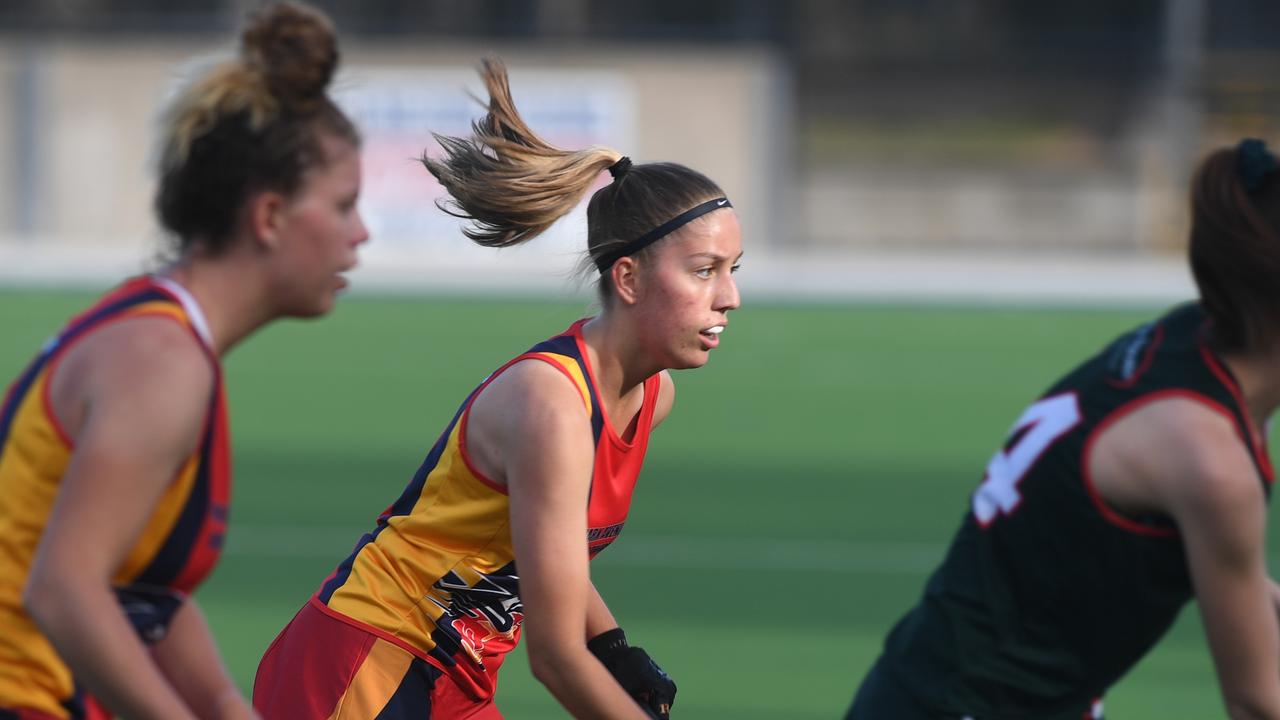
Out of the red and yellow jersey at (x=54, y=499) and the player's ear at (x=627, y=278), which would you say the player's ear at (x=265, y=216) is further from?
the player's ear at (x=627, y=278)

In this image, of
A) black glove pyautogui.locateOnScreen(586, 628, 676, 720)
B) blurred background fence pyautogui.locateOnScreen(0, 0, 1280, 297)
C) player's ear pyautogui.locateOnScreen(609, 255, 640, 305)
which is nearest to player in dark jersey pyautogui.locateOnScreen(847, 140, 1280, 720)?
black glove pyautogui.locateOnScreen(586, 628, 676, 720)

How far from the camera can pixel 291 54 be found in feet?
8.09

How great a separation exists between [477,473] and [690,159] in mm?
19003

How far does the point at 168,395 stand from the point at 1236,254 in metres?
1.48

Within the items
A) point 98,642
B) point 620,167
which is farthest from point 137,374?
point 620,167

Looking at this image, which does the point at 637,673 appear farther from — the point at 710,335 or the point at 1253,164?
the point at 1253,164

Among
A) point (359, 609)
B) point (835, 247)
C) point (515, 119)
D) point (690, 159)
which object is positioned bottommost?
point (835, 247)

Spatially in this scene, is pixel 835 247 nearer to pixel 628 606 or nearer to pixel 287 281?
pixel 628 606

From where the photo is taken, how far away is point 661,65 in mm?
21766

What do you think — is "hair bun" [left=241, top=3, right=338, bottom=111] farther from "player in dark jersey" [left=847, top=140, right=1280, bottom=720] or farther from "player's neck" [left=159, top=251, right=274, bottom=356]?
"player in dark jersey" [left=847, top=140, right=1280, bottom=720]

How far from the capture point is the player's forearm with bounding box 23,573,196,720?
2191 millimetres

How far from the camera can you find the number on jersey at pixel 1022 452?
2.64 meters

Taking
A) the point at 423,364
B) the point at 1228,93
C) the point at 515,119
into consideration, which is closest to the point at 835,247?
the point at 1228,93

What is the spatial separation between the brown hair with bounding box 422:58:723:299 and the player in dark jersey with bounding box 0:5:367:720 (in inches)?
14.9
